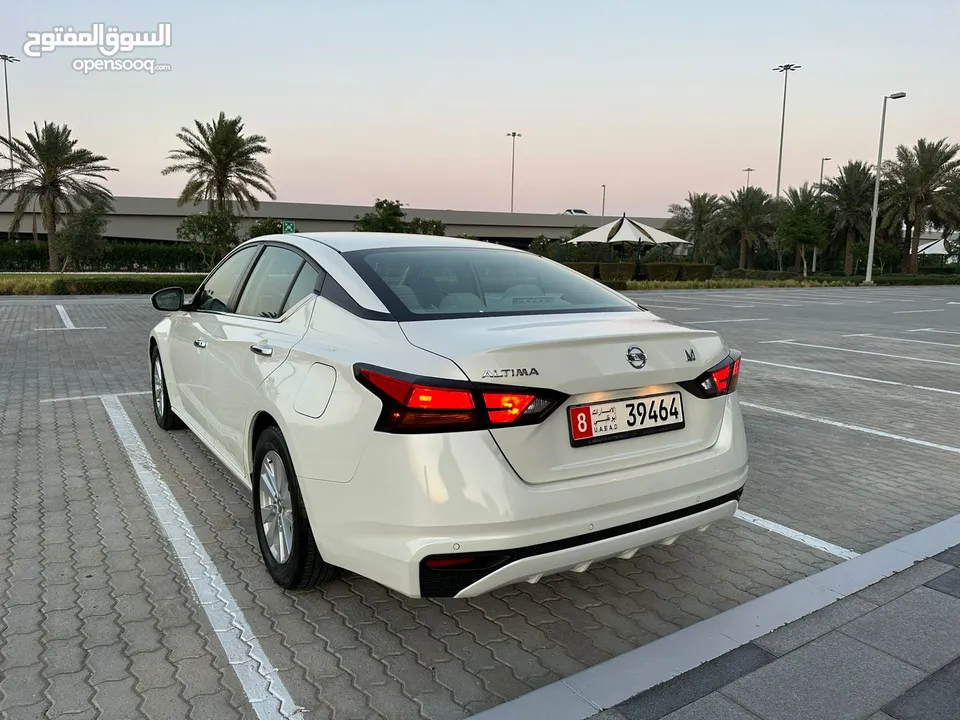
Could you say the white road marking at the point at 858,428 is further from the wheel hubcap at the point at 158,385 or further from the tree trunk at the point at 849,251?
the tree trunk at the point at 849,251

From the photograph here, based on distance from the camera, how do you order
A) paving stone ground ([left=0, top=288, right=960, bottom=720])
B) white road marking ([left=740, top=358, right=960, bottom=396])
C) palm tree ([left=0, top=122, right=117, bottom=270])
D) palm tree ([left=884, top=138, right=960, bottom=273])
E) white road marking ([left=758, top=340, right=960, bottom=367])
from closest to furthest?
1. paving stone ground ([left=0, top=288, right=960, bottom=720])
2. white road marking ([left=740, top=358, right=960, bottom=396])
3. white road marking ([left=758, top=340, right=960, bottom=367])
4. palm tree ([left=0, top=122, right=117, bottom=270])
5. palm tree ([left=884, top=138, right=960, bottom=273])

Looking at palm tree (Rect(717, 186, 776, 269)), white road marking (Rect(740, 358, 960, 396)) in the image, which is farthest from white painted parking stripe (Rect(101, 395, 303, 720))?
palm tree (Rect(717, 186, 776, 269))

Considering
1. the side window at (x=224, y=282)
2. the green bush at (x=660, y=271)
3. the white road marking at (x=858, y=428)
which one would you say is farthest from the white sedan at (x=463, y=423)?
the green bush at (x=660, y=271)

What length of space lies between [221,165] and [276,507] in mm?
36185

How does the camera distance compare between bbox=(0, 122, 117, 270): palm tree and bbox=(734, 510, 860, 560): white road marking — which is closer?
bbox=(734, 510, 860, 560): white road marking

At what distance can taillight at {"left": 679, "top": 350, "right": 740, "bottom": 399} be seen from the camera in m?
2.94

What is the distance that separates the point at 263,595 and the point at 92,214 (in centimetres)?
3915

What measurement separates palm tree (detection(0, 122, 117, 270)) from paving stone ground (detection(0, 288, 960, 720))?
109 feet

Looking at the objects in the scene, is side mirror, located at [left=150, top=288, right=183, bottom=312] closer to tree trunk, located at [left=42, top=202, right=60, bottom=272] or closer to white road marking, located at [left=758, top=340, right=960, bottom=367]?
white road marking, located at [left=758, top=340, right=960, bottom=367]

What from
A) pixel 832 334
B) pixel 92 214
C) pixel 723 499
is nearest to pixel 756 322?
pixel 832 334

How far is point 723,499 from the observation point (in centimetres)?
300

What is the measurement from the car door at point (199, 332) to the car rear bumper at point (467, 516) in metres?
1.90

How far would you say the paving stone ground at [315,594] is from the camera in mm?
2562

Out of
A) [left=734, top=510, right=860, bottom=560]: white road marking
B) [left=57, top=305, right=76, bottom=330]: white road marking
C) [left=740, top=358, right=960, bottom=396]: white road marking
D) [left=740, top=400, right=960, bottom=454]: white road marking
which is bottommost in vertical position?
[left=57, top=305, right=76, bottom=330]: white road marking
